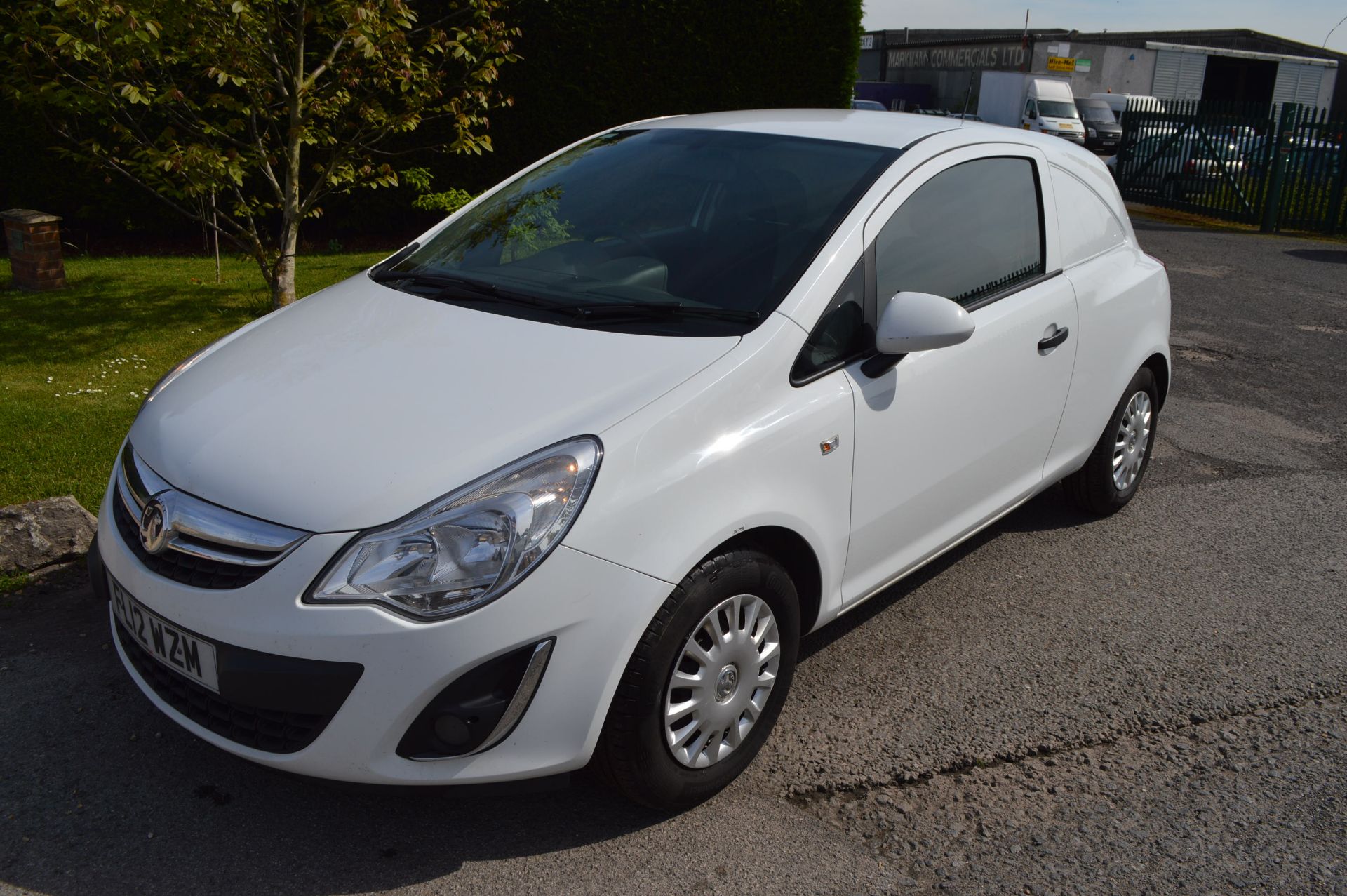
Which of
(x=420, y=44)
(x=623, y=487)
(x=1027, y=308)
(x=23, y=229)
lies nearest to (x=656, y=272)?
(x=623, y=487)

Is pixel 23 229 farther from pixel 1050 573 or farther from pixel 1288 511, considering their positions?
pixel 1288 511

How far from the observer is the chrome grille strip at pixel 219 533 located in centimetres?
235

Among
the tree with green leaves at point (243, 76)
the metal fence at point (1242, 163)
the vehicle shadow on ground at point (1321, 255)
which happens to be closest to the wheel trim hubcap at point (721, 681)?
the tree with green leaves at point (243, 76)

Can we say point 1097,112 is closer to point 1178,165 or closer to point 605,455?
point 1178,165

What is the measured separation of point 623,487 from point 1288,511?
3.90 metres

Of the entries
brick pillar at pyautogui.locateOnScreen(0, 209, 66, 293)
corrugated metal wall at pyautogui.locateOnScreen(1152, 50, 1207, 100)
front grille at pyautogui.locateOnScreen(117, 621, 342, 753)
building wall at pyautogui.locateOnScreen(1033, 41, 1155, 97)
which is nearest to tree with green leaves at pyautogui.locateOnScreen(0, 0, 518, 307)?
brick pillar at pyautogui.locateOnScreen(0, 209, 66, 293)

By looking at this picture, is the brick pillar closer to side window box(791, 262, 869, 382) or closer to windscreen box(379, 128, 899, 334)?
windscreen box(379, 128, 899, 334)

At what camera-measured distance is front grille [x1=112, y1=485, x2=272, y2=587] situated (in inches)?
93.2

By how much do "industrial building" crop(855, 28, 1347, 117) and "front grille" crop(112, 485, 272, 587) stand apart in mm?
42028

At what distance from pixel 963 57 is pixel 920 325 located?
51558mm

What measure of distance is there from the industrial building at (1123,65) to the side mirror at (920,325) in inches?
1610

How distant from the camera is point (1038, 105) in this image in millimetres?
29797

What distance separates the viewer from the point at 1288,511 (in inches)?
196

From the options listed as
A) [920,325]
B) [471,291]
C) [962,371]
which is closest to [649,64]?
[471,291]
